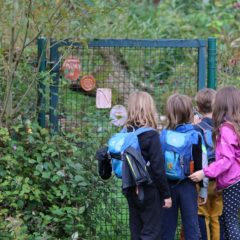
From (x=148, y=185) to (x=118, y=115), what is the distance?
1450 millimetres

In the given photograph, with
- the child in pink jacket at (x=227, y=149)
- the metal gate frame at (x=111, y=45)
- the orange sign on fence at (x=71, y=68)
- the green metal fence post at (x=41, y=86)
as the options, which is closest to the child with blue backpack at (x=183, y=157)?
the child in pink jacket at (x=227, y=149)

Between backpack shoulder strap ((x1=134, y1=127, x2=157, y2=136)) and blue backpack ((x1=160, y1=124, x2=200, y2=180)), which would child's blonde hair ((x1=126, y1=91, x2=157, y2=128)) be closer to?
backpack shoulder strap ((x1=134, y1=127, x2=157, y2=136))

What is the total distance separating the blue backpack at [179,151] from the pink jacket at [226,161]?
0.19 metres

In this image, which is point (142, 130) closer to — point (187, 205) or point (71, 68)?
point (187, 205)

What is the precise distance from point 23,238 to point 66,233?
28.5 inches

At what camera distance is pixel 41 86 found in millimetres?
7137

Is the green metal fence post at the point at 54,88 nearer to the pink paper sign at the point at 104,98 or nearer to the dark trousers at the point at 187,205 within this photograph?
the pink paper sign at the point at 104,98

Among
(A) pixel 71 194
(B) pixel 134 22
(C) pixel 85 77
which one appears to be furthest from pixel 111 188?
(B) pixel 134 22

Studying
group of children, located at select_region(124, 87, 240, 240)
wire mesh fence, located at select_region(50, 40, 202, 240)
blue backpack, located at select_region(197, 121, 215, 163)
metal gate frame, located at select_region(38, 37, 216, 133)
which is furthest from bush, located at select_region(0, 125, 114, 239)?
blue backpack, located at select_region(197, 121, 215, 163)

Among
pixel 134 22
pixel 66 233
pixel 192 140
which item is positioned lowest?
pixel 66 233

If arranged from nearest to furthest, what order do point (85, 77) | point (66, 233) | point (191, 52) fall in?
point (66, 233), point (85, 77), point (191, 52)

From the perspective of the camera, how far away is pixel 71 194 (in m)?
6.77

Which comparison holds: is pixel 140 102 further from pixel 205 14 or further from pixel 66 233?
pixel 205 14

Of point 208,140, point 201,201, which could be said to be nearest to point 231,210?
point 201,201
